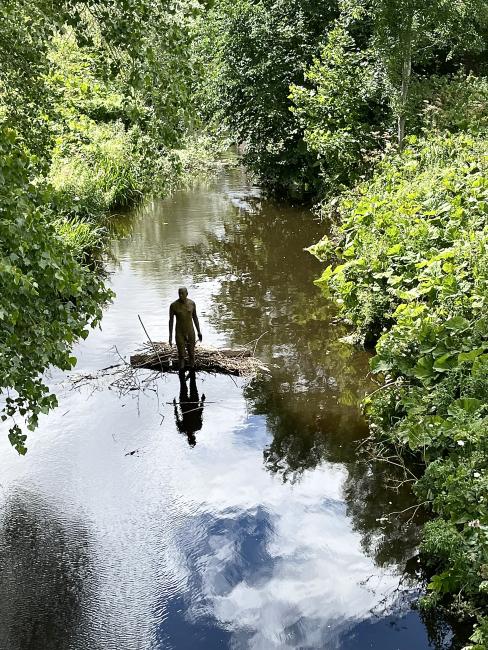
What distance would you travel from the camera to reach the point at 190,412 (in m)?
10.4

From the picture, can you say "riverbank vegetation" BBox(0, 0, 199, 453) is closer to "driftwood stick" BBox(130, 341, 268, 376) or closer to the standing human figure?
the standing human figure

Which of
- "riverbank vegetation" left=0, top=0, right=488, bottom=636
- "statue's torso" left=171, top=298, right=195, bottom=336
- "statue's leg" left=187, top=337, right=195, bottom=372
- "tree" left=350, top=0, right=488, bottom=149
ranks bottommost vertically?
"statue's leg" left=187, top=337, right=195, bottom=372

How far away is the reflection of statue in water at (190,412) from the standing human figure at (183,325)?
1.16 feet

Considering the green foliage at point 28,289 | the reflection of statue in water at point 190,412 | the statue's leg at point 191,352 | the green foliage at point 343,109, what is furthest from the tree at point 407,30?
the green foliage at point 28,289

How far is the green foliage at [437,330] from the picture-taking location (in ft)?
21.0

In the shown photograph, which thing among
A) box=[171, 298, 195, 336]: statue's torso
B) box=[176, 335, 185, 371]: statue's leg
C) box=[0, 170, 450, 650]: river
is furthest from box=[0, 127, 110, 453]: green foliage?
box=[176, 335, 185, 371]: statue's leg

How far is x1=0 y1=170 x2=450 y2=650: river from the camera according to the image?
669 centimetres

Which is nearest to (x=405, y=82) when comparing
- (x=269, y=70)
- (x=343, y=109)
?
(x=343, y=109)

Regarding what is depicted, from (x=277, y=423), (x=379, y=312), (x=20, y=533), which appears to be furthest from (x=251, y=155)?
(x=20, y=533)

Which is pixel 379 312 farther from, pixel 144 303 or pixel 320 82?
pixel 320 82

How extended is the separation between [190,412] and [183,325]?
1.30 meters

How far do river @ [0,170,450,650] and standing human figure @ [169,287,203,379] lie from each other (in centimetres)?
42

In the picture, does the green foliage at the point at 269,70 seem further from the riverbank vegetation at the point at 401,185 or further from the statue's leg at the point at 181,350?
the statue's leg at the point at 181,350

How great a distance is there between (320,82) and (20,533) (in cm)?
1596
